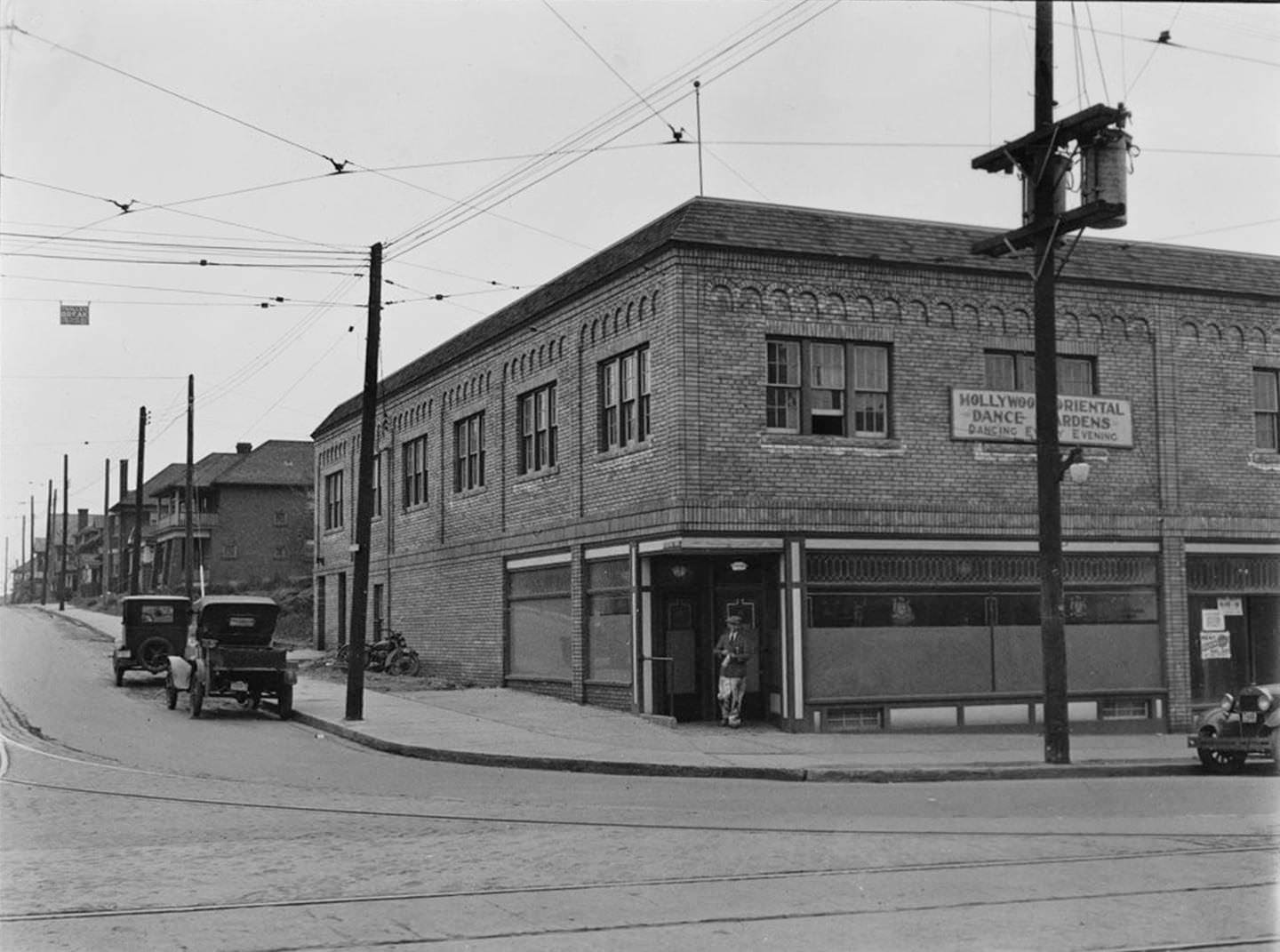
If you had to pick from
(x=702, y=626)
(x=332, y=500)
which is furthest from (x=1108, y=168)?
(x=332, y=500)

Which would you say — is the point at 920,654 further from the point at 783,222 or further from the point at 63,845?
the point at 63,845

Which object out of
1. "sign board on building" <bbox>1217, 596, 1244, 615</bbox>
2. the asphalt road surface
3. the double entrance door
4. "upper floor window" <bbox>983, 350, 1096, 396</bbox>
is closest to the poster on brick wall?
"sign board on building" <bbox>1217, 596, 1244, 615</bbox>

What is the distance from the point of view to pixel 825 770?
15.9m

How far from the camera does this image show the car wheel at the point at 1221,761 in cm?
1722

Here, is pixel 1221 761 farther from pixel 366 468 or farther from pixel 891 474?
pixel 366 468

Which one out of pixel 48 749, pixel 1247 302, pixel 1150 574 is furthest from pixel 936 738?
pixel 48 749

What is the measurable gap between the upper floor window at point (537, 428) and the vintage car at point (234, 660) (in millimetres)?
5388

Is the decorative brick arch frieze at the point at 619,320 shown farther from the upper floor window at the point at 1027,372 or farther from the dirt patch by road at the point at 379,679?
the dirt patch by road at the point at 379,679

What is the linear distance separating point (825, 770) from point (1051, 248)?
7113 mm

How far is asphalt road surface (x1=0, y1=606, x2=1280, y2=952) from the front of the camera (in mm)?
7945

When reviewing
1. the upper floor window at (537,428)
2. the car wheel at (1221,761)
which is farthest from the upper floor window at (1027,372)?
the upper floor window at (537,428)

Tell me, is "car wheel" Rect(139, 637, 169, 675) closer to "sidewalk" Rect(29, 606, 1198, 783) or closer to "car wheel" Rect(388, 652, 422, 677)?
"car wheel" Rect(388, 652, 422, 677)

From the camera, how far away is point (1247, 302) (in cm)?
2320

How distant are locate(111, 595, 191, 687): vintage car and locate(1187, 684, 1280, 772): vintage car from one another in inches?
817
